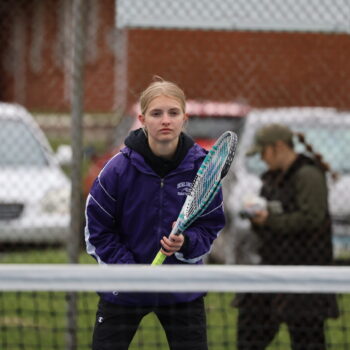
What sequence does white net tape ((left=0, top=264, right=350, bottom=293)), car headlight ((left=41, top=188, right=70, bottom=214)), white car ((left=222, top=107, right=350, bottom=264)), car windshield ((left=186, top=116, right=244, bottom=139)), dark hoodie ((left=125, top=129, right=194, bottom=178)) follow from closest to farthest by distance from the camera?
white net tape ((left=0, top=264, right=350, bottom=293))
dark hoodie ((left=125, top=129, right=194, bottom=178))
white car ((left=222, top=107, right=350, bottom=264))
car headlight ((left=41, top=188, right=70, bottom=214))
car windshield ((left=186, top=116, right=244, bottom=139))

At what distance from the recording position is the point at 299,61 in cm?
597

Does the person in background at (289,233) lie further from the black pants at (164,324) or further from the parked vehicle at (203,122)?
the black pants at (164,324)

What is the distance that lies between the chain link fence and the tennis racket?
0.92 m

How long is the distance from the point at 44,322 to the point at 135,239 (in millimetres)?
2902

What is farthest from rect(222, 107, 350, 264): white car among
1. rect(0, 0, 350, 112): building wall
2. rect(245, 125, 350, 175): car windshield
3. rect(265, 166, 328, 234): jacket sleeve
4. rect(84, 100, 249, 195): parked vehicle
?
rect(265, 166, 328, 234): jacket sleeve

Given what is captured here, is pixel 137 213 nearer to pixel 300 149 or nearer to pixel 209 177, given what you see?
pixel 209 177

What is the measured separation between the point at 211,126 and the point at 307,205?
3083 millimetres

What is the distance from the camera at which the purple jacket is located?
3791mm

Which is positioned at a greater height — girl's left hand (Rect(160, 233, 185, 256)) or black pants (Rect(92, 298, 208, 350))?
girl's left hand (Rect(160, 233, 185, 256))

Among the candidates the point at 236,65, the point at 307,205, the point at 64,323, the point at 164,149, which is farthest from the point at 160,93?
the point at 64,323

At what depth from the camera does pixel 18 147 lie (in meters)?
7.80

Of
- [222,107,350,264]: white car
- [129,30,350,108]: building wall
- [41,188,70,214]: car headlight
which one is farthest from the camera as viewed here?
[41,188,70,214]: car headlight

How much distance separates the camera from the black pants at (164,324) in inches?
151

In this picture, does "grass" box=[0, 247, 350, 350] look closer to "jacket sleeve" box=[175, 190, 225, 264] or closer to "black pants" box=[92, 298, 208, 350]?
"black pants" box=[92, 298, 208, 350]
